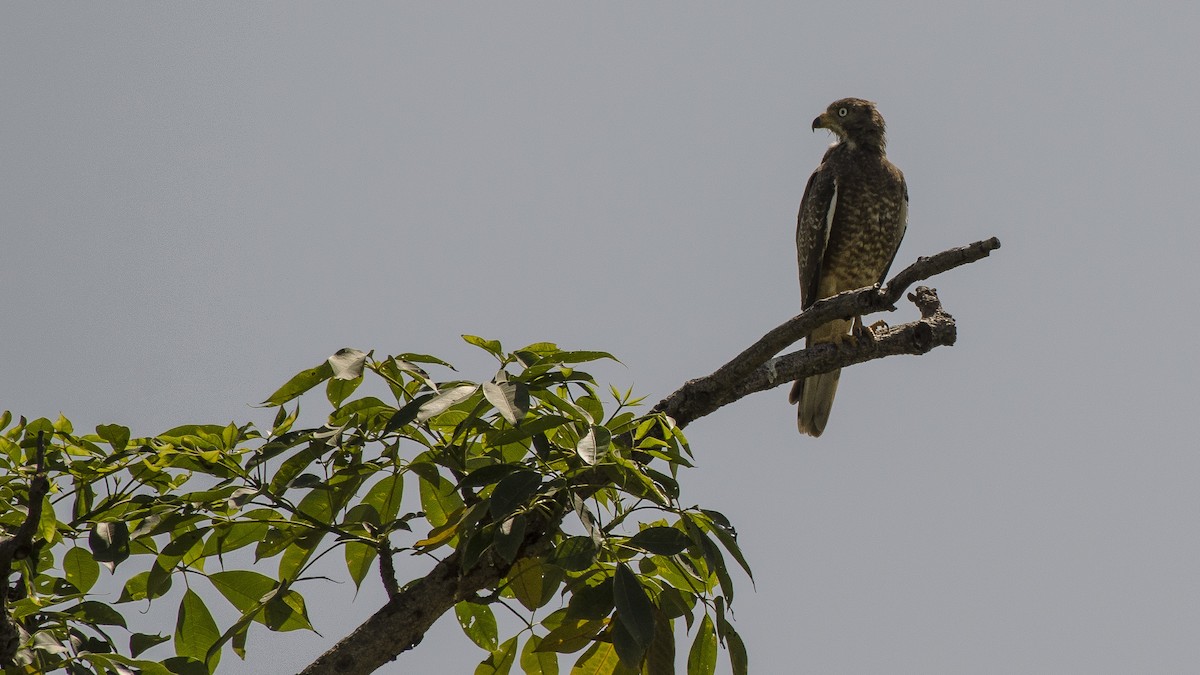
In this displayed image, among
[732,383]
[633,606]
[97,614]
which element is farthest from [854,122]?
[97,614]

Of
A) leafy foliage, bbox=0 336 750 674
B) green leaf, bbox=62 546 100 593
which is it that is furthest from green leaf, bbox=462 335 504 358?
green leaf, bbox=62 546 100 593

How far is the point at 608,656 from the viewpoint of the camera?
2.78m

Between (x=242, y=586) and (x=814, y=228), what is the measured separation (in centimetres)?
601

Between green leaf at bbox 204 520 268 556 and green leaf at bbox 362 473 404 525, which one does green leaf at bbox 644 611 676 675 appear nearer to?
green leaf at bbox 362 473 404 525

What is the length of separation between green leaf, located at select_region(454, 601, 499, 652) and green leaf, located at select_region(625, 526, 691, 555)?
2.53 feet

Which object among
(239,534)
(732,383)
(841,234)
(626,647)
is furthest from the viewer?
(841,234)

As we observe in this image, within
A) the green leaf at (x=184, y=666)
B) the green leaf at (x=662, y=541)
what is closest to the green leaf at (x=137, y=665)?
the green leaf at (x=184, y=666)

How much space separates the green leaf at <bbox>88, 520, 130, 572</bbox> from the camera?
8.38ft

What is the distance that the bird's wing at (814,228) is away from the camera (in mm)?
8242

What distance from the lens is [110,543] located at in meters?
2.58

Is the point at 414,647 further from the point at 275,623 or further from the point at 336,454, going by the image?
the point at 336,454

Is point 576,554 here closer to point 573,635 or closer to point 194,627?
point 573,635

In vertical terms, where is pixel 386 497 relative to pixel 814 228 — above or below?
below

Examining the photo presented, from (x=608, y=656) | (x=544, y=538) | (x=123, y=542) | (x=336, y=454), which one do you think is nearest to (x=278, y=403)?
(x=336, y=454)
